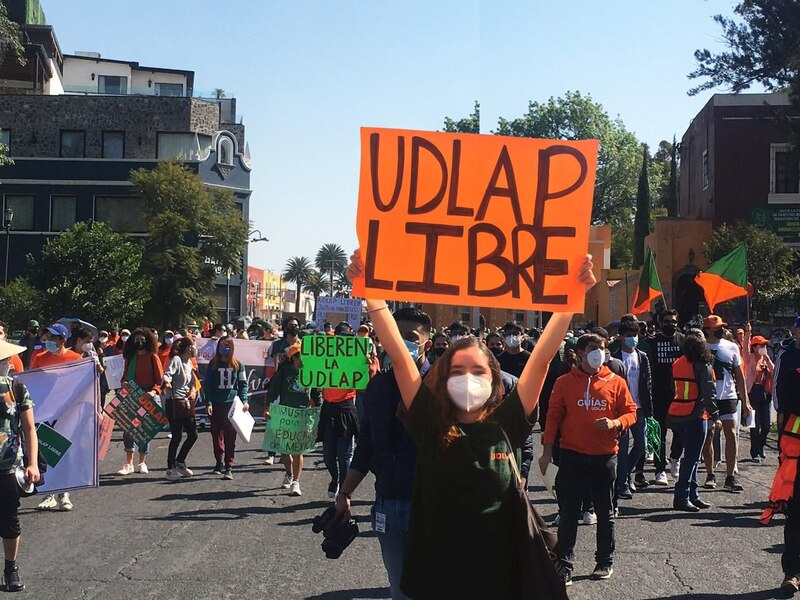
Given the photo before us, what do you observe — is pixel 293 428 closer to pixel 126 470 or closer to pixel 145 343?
pixel 126 470

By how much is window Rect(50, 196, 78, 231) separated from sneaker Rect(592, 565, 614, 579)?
2094 inches

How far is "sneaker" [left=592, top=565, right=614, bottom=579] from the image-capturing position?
779 centimetres

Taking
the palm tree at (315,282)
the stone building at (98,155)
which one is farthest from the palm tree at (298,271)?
the stone building at (98,155)

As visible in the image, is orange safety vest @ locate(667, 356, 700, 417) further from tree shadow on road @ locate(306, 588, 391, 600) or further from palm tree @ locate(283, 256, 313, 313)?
palm tree @ locate(283, 256, 313, 313)

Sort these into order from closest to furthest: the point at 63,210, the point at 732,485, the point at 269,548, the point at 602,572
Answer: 1. the point at 602,572
2. the point at 269,548
3. the point at 732,485
4. the point at 63,210

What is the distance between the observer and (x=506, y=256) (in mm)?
4789

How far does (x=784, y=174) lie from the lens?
44.1m

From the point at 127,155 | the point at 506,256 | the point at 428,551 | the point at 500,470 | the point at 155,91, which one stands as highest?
the point at 155,91

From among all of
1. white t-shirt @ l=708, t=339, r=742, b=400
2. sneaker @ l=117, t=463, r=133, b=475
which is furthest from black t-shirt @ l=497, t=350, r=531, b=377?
sneaker @ l=117, t=463, r=133, b=475

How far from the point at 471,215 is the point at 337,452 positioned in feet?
22.3

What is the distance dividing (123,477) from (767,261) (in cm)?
2809

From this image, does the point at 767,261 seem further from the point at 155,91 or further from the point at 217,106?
the point at 155,91

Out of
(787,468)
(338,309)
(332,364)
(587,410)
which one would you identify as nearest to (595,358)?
(587,410)

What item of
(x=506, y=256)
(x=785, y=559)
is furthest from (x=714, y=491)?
(x=506, y=256)
